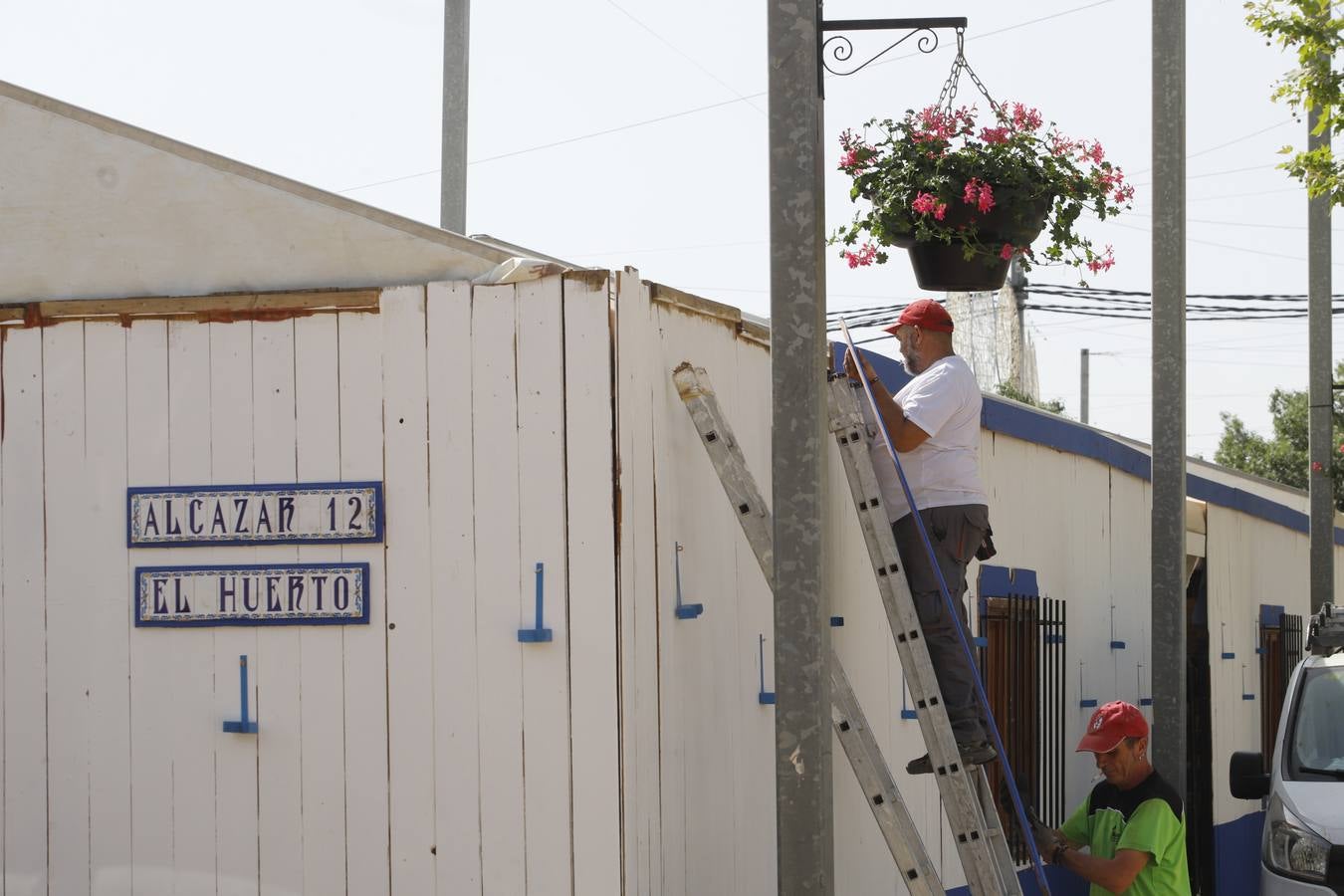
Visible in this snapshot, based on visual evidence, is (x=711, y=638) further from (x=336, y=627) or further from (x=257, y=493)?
(x=257, y=493)

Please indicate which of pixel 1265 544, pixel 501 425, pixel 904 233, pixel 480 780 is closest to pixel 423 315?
pixel 501 425

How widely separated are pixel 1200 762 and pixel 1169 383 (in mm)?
3596

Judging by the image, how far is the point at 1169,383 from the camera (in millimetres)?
9125

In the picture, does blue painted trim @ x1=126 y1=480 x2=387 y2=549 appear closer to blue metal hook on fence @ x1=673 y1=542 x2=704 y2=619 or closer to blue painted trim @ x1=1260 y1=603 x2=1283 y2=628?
blue metal hook on fence @ x1=673 y1=542 x2=704 y2=619

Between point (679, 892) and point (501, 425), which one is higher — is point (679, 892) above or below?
below

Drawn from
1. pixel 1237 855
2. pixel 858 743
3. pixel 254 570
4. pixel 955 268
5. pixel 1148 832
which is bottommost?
pixel 1237 855

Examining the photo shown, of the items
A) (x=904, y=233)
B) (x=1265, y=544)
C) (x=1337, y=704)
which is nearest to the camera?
(x=904, y=233)

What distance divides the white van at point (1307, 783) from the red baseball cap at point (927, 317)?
9.91 feet

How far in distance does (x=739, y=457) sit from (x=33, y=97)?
312cm

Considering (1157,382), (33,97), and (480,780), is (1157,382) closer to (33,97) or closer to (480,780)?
(480,780)

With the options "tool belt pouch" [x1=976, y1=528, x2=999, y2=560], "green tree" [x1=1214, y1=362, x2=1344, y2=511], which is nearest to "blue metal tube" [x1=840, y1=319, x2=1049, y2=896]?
"tool belt pouch" [x1=976, y1=528, x2=999, y2=560]

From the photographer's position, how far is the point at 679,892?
609 centimetres

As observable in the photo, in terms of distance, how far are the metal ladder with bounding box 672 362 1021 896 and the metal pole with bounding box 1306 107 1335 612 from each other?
9.97m

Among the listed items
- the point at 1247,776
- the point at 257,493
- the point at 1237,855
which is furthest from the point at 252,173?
the point at 1237,855
